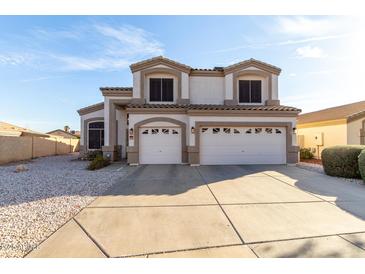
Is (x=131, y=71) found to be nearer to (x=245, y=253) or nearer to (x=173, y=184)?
(x=173, y=184)

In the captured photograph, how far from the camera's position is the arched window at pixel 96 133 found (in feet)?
57.4

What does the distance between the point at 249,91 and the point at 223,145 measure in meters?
5.38

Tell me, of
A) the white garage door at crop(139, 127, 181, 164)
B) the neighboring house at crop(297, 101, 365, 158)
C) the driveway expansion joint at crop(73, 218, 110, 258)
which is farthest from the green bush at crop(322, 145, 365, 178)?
the driveway expansion joint at crop(73, 218, 110, 258)

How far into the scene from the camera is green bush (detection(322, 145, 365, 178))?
29.1 ft

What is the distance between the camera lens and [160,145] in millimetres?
13562

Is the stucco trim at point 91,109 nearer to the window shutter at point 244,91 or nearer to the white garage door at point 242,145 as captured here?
the white garage door at point 242,145

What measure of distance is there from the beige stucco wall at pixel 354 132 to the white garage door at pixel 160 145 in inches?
468

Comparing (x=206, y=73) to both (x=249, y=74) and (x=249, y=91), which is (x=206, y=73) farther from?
(x=249, y=91)

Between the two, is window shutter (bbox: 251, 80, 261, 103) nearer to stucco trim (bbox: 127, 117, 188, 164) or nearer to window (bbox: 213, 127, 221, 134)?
window (bbox: 213, 127, 221, 134)

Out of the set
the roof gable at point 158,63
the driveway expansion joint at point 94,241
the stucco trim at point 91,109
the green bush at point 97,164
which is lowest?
the driveway expansion joint at point 94,241

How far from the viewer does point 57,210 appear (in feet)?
17.7

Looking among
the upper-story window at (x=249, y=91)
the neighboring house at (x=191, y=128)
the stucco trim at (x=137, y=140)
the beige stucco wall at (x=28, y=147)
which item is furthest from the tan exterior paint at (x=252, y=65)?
the beige stucco wall at (x=28, y=147)

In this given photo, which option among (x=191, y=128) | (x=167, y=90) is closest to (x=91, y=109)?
(x=167, y=90)
